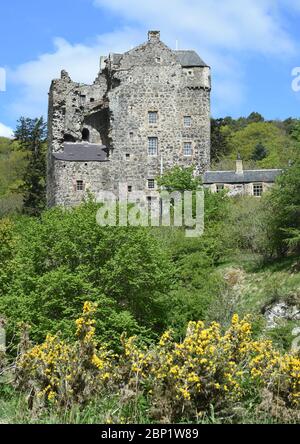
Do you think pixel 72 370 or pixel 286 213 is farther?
pixel 286 213

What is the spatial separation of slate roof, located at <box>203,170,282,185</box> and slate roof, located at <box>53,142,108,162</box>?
7613 millimetres

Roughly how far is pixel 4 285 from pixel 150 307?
24.5 feet

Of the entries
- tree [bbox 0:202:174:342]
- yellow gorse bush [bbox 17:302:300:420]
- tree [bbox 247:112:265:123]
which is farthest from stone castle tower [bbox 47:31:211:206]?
tree [bbox 247:112:265:123]

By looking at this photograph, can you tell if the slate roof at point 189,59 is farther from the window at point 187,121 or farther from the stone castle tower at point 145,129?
the window at point 187,121

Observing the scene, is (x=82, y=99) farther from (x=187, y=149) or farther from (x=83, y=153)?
(x=187, y=149)

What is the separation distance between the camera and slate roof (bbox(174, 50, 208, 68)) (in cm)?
4888

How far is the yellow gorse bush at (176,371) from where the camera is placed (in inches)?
340

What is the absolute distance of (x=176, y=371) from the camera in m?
8.58

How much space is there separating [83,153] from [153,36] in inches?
393

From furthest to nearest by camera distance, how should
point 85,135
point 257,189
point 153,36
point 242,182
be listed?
point 85,135
point 153,36
point 242,182
point 257,189

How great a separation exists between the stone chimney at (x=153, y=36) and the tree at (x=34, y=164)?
16756 mm

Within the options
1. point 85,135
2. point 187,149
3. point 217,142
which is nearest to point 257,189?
point 187,149

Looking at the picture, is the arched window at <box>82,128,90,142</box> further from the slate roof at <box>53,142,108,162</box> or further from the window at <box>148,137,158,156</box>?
the window at <box>148,137,158,156</box>
